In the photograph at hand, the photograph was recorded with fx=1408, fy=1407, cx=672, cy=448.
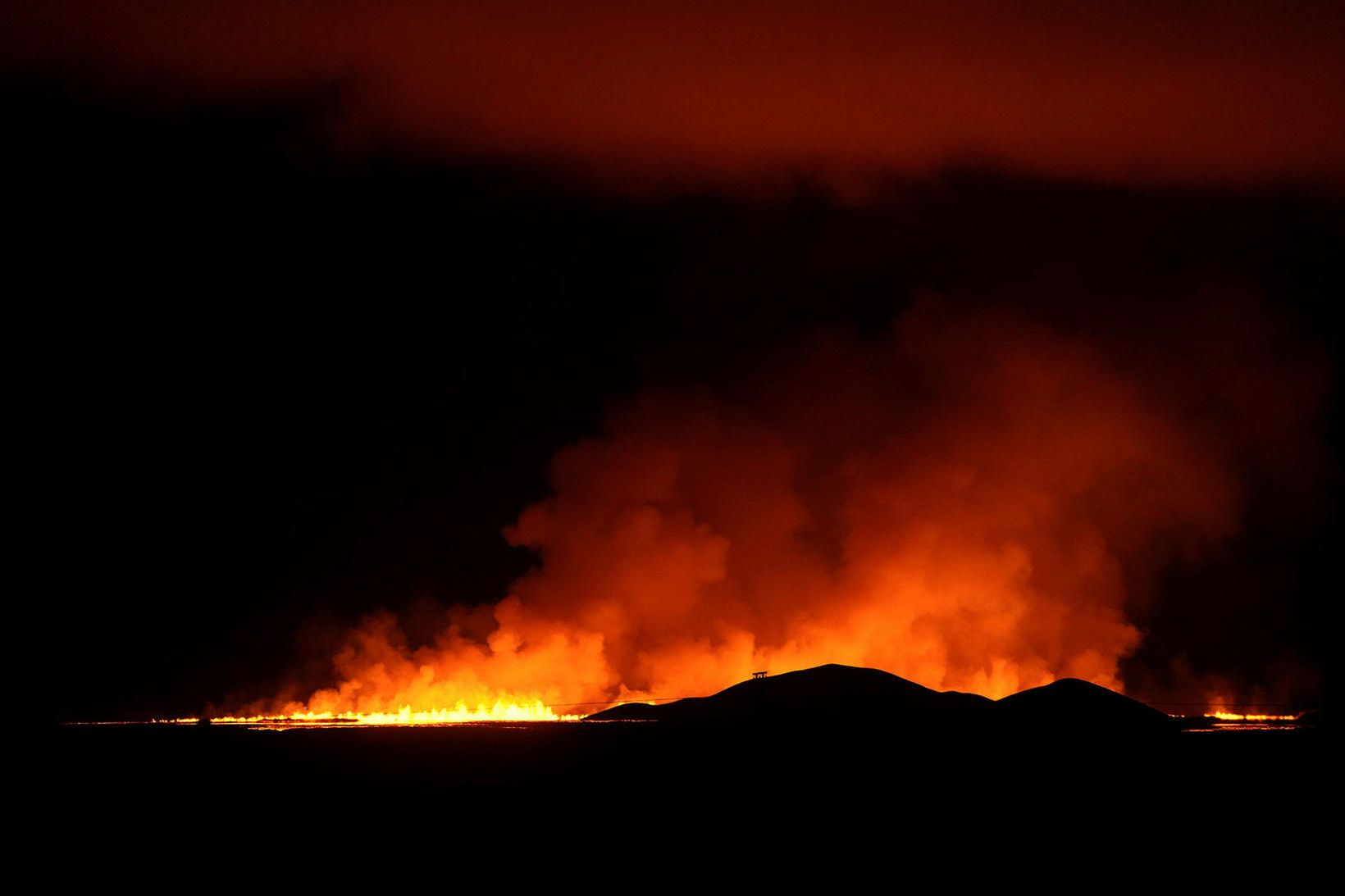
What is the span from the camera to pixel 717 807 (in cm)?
7406

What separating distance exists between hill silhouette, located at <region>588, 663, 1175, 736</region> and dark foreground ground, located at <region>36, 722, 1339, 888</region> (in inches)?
167

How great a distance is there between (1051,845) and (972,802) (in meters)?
18.5

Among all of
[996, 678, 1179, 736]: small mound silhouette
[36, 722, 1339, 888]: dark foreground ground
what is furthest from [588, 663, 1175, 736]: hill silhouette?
[36, 722, 1339, 888]: dark foreground ground

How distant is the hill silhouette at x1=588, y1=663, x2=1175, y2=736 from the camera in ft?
431

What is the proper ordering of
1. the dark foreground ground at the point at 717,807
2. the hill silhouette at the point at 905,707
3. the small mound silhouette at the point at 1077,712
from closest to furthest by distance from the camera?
the dark foreground ground at the point at 717,807
the small mound silhouette at the point at 1077,712
the hill silhouette at the point at 905,707

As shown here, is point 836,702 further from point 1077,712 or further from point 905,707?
point 1077,712

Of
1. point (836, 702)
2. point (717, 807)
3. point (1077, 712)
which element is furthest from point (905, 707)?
point (717, 807)

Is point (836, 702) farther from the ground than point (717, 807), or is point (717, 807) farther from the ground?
point (836, 702)

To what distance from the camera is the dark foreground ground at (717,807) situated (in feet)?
171

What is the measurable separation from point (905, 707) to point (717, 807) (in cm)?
6959

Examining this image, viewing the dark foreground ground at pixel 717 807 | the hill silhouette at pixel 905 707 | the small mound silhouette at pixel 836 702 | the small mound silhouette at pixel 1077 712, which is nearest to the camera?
the dark foreground ground at pixel 717 807

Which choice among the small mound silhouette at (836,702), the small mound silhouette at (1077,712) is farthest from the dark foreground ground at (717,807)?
the small mound silhouette at (836,702)

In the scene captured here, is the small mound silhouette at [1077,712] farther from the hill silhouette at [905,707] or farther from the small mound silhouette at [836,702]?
the small mound silhouette at [836,702]

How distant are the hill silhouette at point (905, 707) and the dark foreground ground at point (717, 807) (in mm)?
4234
